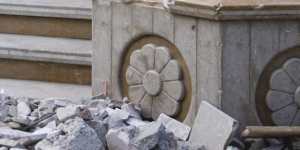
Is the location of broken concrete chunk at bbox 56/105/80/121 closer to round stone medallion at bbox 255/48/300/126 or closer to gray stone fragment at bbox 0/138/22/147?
gray stone fragment at bbox 0/138/22/147

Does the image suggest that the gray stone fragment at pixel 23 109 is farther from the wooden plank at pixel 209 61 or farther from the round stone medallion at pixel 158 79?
the wooden plank at pixel 209 61

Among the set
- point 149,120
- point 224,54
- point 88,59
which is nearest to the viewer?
point 224,54

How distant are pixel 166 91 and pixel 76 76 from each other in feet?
3.92

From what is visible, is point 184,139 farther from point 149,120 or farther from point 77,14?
point 77,14

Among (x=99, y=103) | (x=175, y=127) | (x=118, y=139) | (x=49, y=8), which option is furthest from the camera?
(x=49, y=8)

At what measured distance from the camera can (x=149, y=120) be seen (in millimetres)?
5367

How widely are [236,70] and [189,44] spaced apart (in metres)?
0.30

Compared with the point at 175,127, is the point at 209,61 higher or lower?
higher

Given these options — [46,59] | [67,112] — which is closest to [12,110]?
[67,112]

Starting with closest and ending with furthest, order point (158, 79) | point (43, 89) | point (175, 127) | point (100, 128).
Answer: point (100, 128)
point (175, 127)
point (158, 79)
point (43, 89)

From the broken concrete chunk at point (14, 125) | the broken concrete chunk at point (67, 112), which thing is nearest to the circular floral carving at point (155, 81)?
the broken concrete chunk at point (67, 112)

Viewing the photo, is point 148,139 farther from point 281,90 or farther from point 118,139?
point 281,90

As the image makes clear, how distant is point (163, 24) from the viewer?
17.1 ft

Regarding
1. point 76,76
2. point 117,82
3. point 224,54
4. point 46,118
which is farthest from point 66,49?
point 224,54
